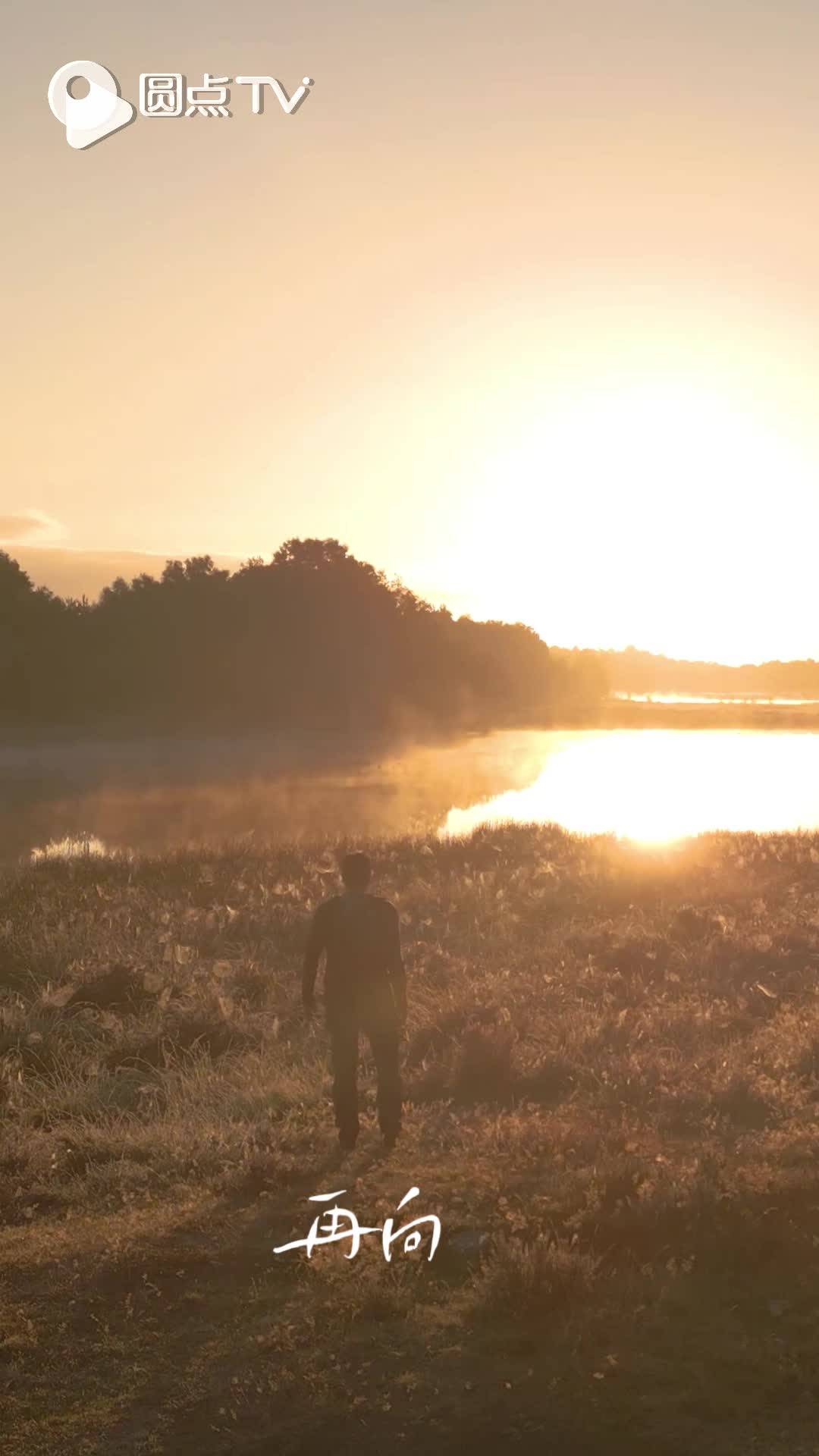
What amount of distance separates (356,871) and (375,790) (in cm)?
5470

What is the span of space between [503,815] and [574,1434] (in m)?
44.4

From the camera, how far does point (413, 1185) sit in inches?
372

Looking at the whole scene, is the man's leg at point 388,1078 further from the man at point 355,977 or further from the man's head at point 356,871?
the man's head at point 356,871

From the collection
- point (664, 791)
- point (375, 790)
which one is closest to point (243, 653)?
point (375, 790)

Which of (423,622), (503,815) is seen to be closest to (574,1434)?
(503,815)

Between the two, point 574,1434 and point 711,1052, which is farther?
point 711,1052

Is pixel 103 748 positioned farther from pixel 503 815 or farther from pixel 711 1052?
pixel 711 1052

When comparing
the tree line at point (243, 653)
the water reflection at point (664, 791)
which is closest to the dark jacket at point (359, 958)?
the water reflection at point (664, 791)

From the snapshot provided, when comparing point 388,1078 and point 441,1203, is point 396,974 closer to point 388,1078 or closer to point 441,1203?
point 388,1078

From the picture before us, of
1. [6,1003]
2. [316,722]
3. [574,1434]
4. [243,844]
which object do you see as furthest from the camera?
[316,722]

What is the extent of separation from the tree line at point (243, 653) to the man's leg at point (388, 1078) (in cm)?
8964

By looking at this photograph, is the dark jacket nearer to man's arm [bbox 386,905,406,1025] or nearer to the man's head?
man's arm [bbox 386,905,406,1025]

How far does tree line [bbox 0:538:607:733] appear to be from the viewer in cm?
9981

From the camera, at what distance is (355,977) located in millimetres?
10164
